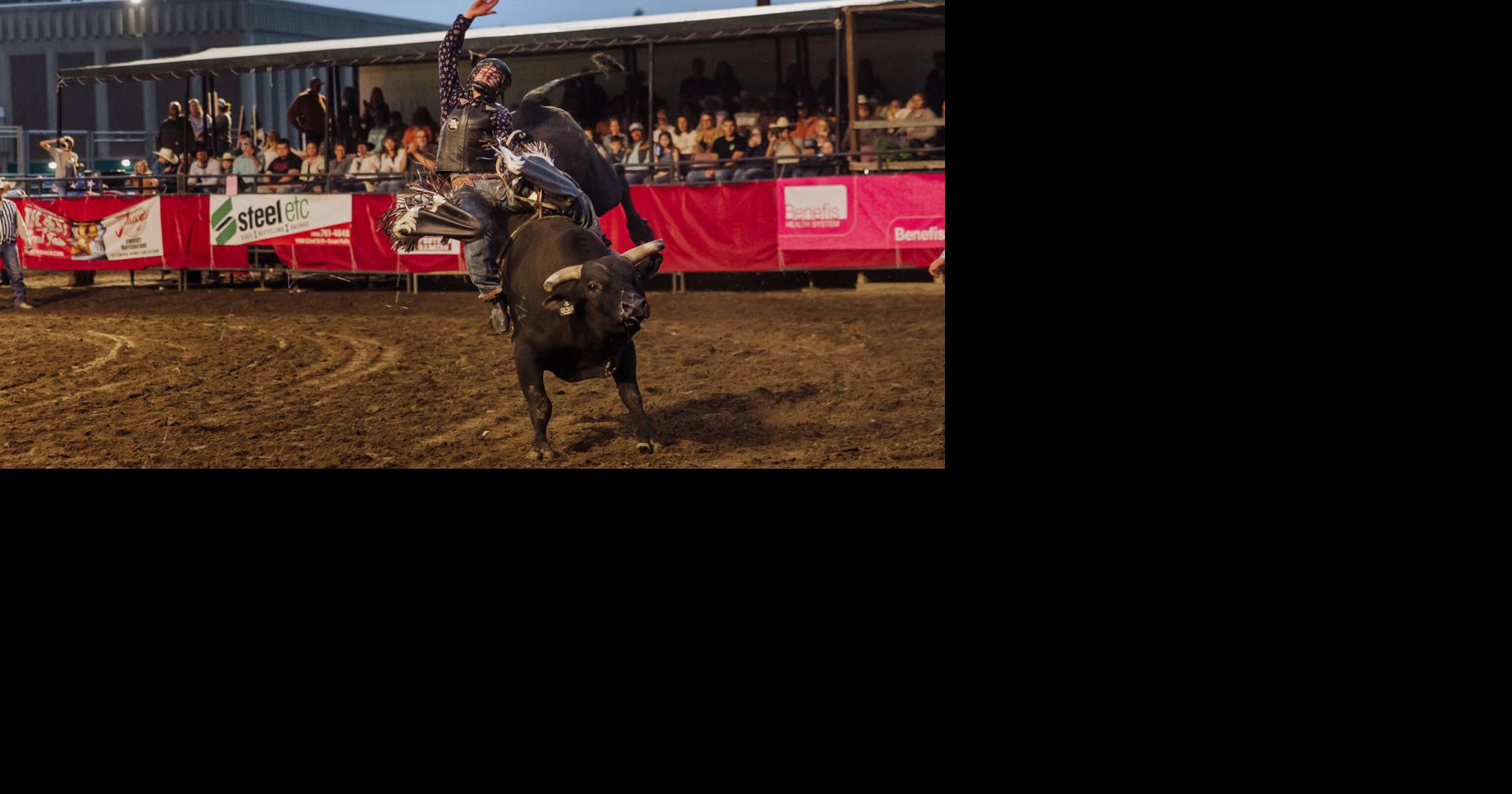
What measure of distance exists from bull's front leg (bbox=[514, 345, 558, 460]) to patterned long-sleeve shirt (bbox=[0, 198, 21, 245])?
5737 mm

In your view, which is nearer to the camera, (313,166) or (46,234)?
(46,234)

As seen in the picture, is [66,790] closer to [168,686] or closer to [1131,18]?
[168,686]

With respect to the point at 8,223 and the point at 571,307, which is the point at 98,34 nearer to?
the point at 571,307

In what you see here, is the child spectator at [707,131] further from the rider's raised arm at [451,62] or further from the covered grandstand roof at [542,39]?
the rider's raised arm at [451,62]

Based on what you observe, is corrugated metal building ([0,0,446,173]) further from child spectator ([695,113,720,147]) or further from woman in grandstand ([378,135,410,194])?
child spectator ([695,113,720,147])

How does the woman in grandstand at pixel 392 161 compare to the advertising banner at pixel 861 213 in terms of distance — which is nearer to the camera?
the woman in grandstand at pixel 392 161

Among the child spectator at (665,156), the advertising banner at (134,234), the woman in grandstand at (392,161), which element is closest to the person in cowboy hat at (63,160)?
the advertising banner at (134,234)

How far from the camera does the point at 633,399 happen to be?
20.8ft

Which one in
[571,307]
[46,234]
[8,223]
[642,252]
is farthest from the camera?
[46,234]

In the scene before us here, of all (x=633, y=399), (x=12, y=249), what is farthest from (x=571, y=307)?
(x=12, y=249)

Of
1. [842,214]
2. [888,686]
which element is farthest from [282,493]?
[842,214]

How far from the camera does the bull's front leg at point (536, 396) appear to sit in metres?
6.30

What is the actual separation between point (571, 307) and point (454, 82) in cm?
153

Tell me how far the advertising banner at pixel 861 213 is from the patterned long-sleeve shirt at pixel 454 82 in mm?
6443
